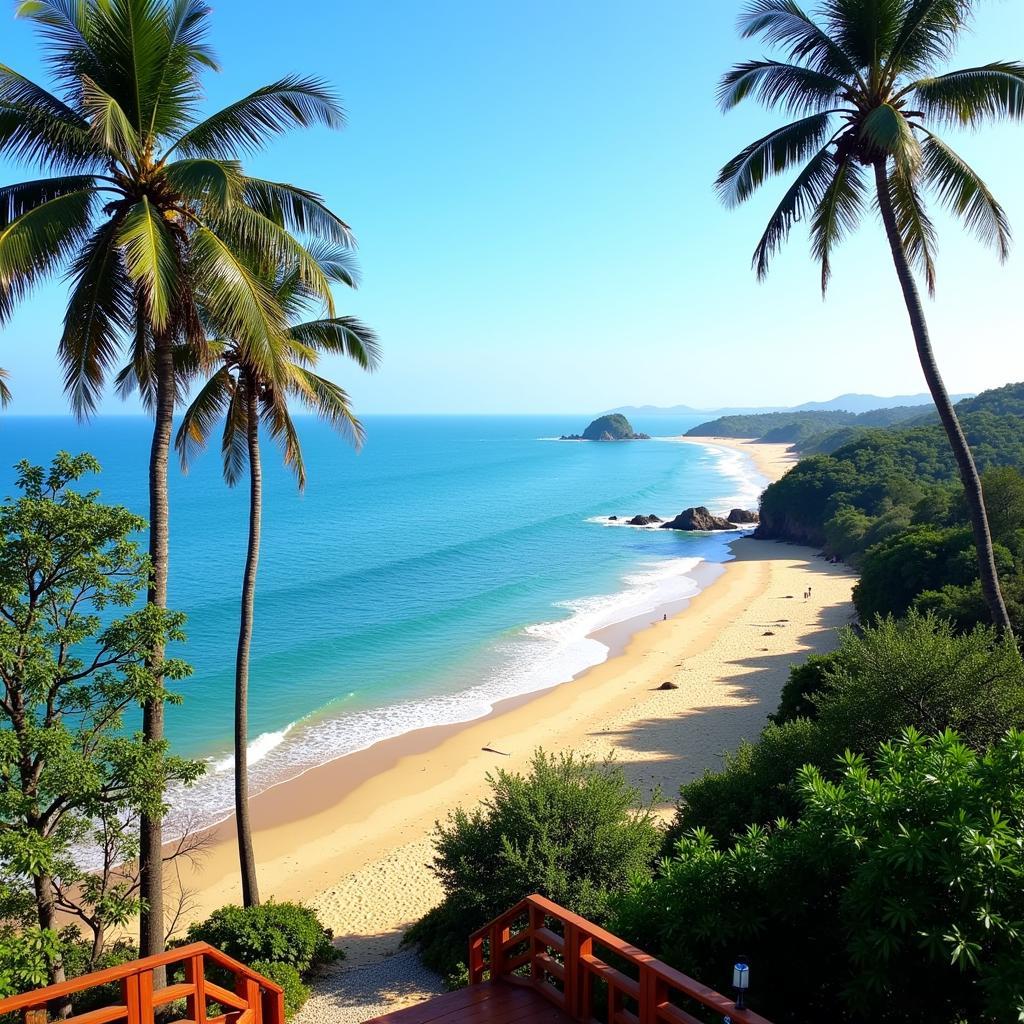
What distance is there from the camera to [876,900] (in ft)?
14.2

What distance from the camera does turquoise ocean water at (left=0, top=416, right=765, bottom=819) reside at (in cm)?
2791

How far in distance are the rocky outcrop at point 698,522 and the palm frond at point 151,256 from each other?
67177 millimetres

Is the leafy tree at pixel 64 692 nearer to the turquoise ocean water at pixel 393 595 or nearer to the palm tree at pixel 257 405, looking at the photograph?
the palm tree at pixel 257 405

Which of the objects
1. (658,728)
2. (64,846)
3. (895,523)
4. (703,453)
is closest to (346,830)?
(658,728)

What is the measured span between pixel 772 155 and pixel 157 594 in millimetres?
11809

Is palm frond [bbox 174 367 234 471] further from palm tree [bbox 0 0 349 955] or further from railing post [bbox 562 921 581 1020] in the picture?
railing post [bbox 562 921 581 1020]

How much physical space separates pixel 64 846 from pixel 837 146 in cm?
1424

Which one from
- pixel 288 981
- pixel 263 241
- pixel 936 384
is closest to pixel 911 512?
pixel 936 384

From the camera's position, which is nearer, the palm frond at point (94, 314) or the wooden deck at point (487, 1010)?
the wooden deck at point (487, 1010)

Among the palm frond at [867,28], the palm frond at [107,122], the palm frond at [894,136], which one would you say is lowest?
the palm frond at [107,122]

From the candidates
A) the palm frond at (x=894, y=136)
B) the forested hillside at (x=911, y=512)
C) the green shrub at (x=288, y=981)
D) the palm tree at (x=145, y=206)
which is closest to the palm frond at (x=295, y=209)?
the palm tree at (x=145, y=206)

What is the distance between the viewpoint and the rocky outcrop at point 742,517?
75.9 metres

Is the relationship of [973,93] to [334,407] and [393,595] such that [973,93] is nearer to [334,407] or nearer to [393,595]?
[334,407]

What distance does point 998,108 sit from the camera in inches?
458
